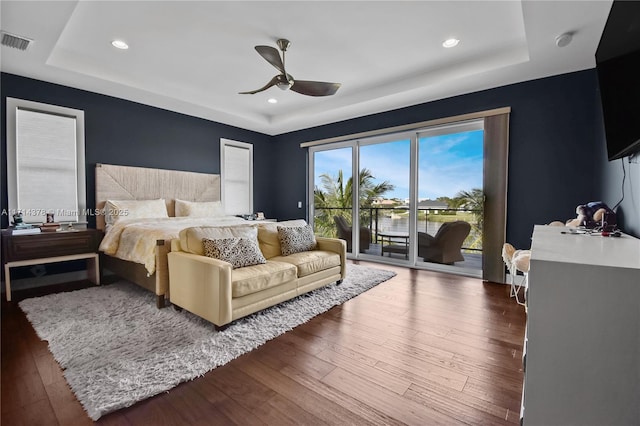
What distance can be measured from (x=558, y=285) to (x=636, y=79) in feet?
3.69

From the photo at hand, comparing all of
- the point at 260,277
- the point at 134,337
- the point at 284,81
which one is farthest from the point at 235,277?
the point at 284,81

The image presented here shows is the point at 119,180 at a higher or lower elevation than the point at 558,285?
higher

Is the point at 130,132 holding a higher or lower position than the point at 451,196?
higher

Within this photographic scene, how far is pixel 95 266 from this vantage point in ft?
12.0

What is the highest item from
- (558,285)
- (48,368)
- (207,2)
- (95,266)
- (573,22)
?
(207,2)

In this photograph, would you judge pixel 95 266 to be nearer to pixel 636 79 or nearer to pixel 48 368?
pixel 48 368

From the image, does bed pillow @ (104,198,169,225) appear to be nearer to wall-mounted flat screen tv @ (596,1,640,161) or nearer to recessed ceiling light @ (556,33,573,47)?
wall-mounted flat screen tv @ (596,1,640,161)

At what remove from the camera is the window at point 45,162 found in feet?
11.3

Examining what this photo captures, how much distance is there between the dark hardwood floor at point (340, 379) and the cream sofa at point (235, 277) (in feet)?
1.49

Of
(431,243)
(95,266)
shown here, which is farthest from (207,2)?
(431,243)

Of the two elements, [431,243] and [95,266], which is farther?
[431,243]

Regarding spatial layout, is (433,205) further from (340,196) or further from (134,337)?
(134,337)

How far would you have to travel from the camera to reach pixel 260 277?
8.57 feet

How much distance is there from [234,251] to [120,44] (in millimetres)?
2467
